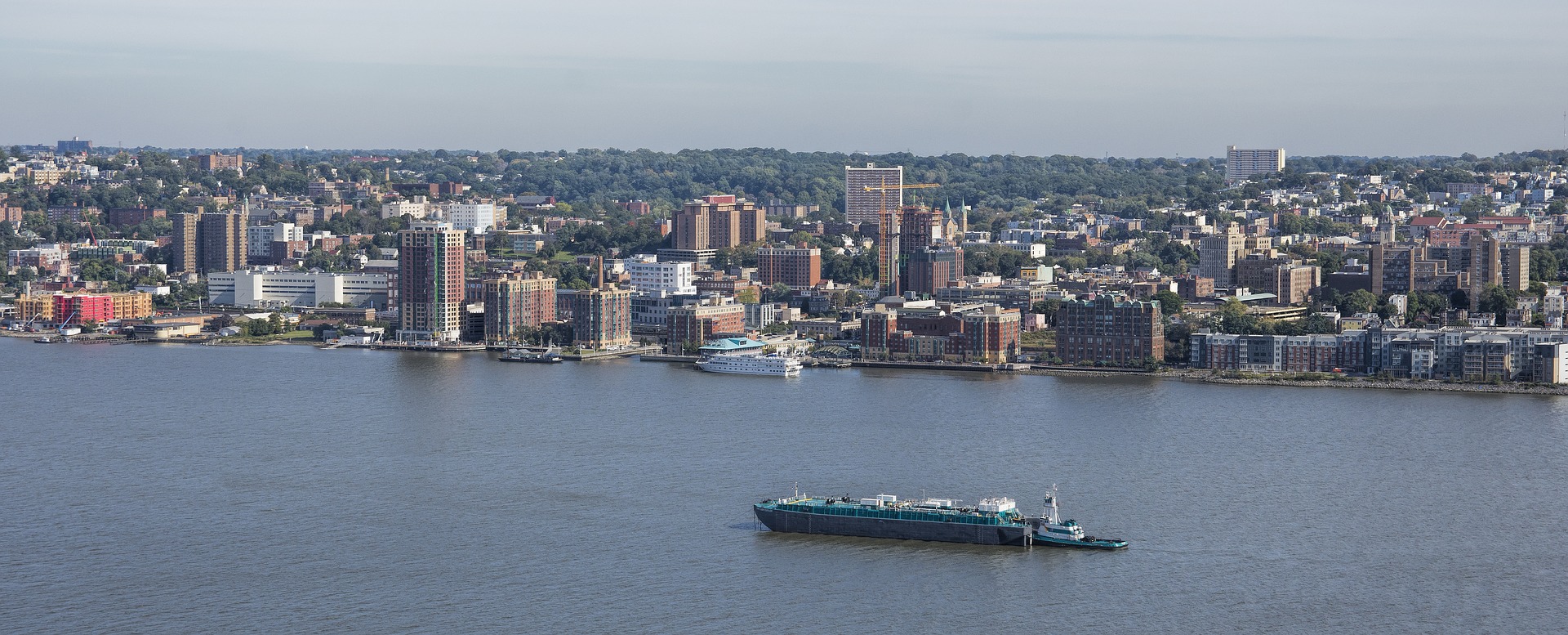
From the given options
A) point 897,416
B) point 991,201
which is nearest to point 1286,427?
point 897,416

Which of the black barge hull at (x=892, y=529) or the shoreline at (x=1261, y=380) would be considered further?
the shoreline at (x=1261, y=380)

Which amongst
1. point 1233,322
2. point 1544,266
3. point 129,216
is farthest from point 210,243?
point 1544,266

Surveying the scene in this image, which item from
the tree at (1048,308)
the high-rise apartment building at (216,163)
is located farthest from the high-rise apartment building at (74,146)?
the tree at (1048,308)

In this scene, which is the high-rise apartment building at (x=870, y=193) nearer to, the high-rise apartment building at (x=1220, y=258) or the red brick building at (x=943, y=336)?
the high-rise apartment building at (x=1220, y=258)

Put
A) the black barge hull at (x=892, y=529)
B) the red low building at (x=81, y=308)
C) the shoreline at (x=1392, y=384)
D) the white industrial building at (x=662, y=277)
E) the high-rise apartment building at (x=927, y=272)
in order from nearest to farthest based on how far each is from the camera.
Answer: the black barge hull at (x=892, y=529) → the shoreline at (x=1392, y=384) → the red low building at (x=81, y=308) → the white industrial building at (x=662, y=277) → the high-rise apartment building at (x=927, y=272)

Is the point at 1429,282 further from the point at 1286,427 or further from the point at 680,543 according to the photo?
the point at 680,543

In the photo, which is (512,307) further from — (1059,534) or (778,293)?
(1059,534)
